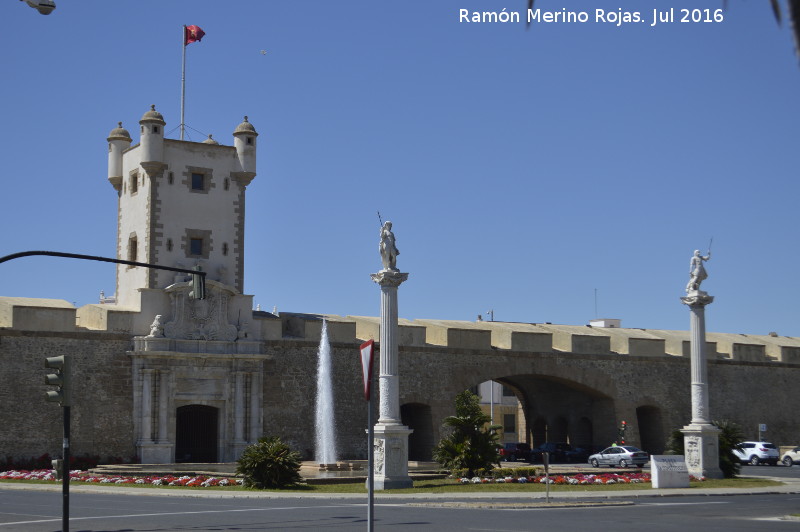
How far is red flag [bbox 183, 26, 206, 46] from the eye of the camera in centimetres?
4534

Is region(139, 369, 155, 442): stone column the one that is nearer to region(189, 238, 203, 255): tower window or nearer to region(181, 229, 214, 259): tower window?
region(181, 229, 214, 259): tower window

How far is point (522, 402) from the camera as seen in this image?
189ft

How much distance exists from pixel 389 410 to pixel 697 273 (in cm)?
1252

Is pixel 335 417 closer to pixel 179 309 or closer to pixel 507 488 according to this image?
pixel 179 309

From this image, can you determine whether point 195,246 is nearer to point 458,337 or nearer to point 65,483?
point 458,337

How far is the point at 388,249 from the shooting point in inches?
1272

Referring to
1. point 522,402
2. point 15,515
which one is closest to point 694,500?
point 15,515

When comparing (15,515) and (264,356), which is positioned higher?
(264,356)

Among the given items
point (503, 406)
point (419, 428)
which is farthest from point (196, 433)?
point (503, 406)

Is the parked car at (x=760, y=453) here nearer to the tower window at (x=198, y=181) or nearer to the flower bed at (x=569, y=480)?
the flower bed at (x=569, y=480)

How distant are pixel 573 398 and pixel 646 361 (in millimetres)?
4068

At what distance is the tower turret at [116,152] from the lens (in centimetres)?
4675

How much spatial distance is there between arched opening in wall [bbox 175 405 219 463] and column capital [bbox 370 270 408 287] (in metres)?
14.2

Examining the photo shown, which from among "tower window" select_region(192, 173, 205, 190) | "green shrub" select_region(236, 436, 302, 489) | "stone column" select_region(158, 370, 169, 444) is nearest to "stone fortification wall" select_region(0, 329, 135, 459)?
"stone column" select_region(158, 370, 169, 444)
